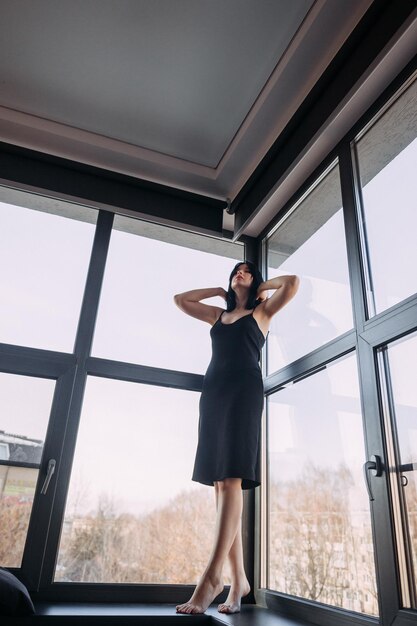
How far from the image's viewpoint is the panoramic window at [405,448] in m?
1.52

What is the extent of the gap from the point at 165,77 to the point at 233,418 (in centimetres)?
170

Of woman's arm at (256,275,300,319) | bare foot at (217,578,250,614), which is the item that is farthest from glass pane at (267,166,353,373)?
bare foot at (217,578,250,614)

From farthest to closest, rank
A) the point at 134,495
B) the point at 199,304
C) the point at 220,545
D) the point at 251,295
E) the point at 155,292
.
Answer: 1. the point at 155,292
2. the point at 199,304
3. the point at 251,295
4. the point at 134,495
5. the point at 220,545

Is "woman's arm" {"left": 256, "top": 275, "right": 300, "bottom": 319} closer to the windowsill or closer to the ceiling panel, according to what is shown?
the ceiling panel

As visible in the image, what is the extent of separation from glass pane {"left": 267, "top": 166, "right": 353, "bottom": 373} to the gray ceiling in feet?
1.46

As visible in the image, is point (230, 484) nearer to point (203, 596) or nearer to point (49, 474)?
point (203, 596)

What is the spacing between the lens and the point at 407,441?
1.63m

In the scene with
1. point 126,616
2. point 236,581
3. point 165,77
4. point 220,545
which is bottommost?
point 126,616

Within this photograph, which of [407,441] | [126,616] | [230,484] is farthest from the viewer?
[230,484]

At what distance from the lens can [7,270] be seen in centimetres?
260

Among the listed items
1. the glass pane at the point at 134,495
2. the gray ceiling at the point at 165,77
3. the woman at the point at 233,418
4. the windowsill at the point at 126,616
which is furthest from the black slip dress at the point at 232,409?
the gray ceiling at the point at 165,77

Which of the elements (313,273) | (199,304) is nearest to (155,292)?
(199,304)

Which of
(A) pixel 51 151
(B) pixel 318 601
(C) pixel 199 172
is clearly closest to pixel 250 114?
(C) pixel 199 172

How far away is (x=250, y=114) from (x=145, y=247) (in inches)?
37.6
